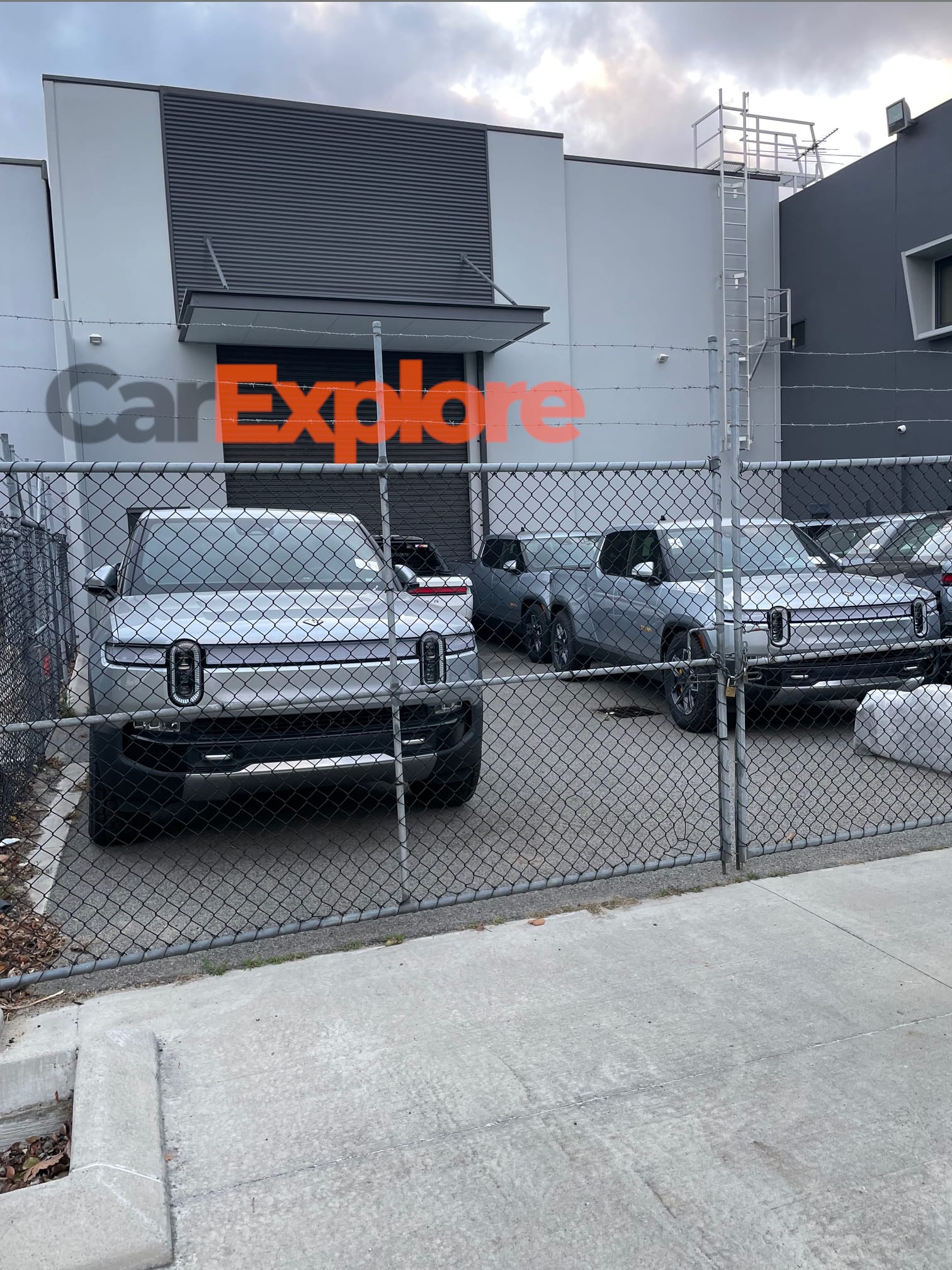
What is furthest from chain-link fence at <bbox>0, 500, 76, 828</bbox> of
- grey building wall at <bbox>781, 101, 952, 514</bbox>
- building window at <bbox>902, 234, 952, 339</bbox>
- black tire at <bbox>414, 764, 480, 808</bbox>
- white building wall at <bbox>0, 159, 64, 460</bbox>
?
building window at <bbox>902, 234, 952, 339</bbox>

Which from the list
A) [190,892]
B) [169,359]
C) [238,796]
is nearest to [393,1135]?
[190,892]

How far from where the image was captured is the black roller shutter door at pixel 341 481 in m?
16.2

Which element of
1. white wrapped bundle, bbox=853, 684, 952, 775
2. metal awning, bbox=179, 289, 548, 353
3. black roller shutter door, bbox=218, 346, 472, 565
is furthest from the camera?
black roller shutter door, bbox=218, 346, 472, 565

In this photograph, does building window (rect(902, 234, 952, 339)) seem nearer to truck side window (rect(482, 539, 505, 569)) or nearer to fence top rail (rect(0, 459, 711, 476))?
truck side window (rect(482, 539, 505, 569))

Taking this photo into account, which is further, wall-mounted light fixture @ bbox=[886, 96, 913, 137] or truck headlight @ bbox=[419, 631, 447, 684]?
wall-mounted light fixture @ bbox=[886, 96, 913, 137]

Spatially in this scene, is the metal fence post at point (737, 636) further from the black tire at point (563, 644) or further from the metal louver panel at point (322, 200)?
the metal louver panel at point (322, 200)

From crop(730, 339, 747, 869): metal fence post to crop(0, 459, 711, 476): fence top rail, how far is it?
163 millimetres

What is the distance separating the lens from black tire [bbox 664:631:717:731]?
24.4ft

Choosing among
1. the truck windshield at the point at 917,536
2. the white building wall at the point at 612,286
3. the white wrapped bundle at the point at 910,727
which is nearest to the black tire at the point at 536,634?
the truck windshield at the point at 917,536

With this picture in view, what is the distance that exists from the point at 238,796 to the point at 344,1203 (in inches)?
115

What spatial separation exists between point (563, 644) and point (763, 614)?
355 cm

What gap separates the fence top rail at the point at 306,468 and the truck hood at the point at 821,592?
273 centimetres

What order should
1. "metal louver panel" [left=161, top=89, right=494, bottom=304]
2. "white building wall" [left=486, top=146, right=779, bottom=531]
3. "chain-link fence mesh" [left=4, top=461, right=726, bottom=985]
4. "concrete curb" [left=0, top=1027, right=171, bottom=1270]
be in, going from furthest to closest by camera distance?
1. "white building wall" [left=486, top=146, right=779, bottom=531]
2. "metal louver panel" [left=161, top=89, right=494, bottom=304]
3. "chain-link fence mesh" [left=4, top=461, right=726, bottom=985]
4. "concrete curb" [left=0, top=1027, right=171, bottom=1270]

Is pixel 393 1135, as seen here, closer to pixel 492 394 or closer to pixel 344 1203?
pixel 344 1203
